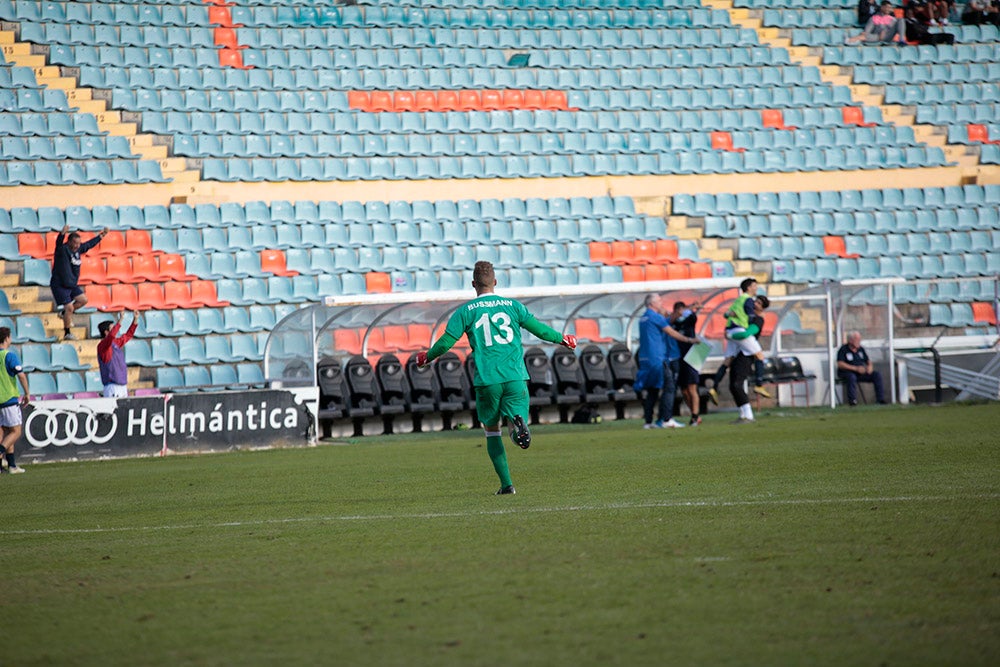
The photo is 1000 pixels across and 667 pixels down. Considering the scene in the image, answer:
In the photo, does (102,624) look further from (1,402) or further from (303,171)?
(303,171)

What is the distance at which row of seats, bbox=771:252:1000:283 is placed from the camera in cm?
2588

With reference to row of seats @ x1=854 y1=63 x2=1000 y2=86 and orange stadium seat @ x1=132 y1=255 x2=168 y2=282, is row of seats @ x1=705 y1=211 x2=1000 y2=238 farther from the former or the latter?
orange stadium seat @ x1=132 y1=255 x2=168 y2=282

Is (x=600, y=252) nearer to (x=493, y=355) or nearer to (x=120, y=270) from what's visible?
(x=120, y=270)

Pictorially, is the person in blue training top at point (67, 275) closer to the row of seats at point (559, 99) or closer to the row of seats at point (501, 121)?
the row of seats at point (501, 121)

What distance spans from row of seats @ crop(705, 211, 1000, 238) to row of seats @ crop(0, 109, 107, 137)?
12.4 m

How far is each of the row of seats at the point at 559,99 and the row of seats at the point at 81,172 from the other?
1.33 m

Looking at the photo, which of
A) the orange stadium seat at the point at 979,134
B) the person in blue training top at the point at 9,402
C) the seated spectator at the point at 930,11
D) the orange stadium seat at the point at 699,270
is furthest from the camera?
the seated spectator at the point at 930,11

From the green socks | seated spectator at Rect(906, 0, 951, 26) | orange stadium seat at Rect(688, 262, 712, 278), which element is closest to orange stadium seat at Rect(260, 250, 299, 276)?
orange stadium seat at Rect(688, 262, 712, 278)

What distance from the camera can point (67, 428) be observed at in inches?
703

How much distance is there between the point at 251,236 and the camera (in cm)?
2400

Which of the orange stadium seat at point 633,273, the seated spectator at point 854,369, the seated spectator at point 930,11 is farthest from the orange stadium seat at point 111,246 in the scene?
the seated spectator at point 930,11

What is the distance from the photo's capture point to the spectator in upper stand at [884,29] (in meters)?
29.9

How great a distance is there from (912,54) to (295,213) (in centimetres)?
1508

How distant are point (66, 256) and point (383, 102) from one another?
25.6 feet
